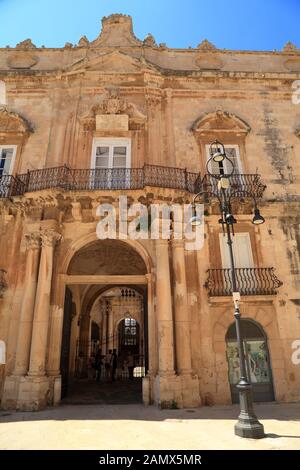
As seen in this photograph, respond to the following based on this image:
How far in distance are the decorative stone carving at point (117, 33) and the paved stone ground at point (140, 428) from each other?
48.9ft

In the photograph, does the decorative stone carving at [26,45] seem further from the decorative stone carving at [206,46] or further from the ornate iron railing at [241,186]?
the ornate iron railing at [241,186]

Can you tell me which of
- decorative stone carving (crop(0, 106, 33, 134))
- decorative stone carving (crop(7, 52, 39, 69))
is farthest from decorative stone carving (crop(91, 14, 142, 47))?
decorative stone carving (crop(0, 106, 33, 134))

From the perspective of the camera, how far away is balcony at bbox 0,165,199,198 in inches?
448

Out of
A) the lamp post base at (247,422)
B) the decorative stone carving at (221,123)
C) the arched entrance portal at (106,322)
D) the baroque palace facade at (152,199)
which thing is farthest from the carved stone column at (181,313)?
the decorative stone carving at (221,123)

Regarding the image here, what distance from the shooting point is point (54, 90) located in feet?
45.5

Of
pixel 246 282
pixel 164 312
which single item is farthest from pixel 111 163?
pixel 246 282

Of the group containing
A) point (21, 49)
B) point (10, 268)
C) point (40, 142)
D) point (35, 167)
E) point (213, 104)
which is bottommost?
point (10, 268)

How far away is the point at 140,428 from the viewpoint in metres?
6.43

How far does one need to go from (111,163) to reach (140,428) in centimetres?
905

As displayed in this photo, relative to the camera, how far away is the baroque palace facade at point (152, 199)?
9727 mm
